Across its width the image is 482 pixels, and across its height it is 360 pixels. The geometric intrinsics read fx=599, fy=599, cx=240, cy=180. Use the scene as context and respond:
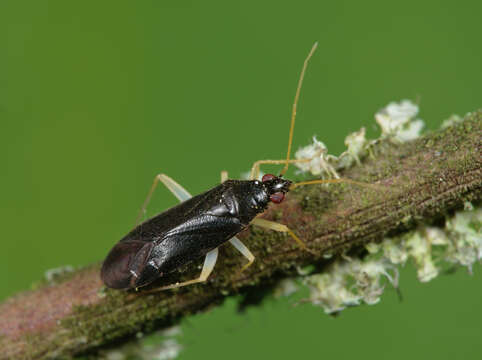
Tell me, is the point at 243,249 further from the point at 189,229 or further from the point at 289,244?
the point at 189,229

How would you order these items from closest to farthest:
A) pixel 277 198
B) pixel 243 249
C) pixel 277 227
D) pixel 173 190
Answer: pixel 277 227 → pixel 243 249 → pixel 277 198 → pixel 173 190

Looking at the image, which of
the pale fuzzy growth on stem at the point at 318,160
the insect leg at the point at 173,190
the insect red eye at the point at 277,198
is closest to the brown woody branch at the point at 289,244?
the insect red eye at the point at 277,198

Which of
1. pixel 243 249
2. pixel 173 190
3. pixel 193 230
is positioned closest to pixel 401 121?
pixel 243 249

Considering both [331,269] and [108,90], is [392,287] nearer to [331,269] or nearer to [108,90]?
[331,269]

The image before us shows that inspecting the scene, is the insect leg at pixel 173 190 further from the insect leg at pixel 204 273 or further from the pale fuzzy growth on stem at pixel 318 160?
the pale fuzzy growth on stem at pixel 318 160

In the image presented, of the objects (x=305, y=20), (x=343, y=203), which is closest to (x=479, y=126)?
(x=343, y=203)

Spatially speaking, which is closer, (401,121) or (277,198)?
(401,121)

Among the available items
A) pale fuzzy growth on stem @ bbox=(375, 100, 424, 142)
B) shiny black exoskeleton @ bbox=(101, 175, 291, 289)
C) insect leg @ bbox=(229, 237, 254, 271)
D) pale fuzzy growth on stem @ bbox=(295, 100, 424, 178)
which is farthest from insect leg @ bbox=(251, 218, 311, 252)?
pale fuzzy growth on stem @ bbox=(375, 100, 424, 142)

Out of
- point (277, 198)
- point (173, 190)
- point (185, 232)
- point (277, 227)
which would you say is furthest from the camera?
point (173, 190)

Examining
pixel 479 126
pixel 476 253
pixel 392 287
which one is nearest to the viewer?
pixel 479 126
